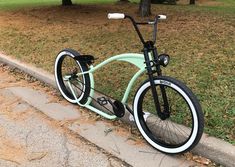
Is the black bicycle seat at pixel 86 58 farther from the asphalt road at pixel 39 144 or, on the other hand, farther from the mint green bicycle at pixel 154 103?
the asphalt road at pixel 39 144

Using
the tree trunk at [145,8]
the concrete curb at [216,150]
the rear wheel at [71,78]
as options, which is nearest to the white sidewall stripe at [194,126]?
the concrete curb at [216,150]

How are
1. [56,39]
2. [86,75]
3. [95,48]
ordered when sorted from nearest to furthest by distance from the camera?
[86,75] < [95,48] < [56,39]

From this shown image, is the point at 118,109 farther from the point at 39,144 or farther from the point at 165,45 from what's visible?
the point at 165,45

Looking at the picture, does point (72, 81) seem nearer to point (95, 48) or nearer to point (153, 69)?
point (153, 69)

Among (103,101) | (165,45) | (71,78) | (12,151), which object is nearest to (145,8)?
(165,45)

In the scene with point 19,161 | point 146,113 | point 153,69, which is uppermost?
point 153,69

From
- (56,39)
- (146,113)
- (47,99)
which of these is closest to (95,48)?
(56,39)

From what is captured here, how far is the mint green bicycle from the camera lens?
323 cm

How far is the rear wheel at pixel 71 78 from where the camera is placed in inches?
171

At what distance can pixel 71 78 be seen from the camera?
4574 millimetres

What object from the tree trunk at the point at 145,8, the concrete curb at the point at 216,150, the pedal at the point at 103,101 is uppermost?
the tree trunk at the point at 145,8

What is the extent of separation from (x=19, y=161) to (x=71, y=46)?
154 inches

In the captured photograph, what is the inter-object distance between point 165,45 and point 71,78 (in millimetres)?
2488

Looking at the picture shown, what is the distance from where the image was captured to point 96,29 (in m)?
8.38
